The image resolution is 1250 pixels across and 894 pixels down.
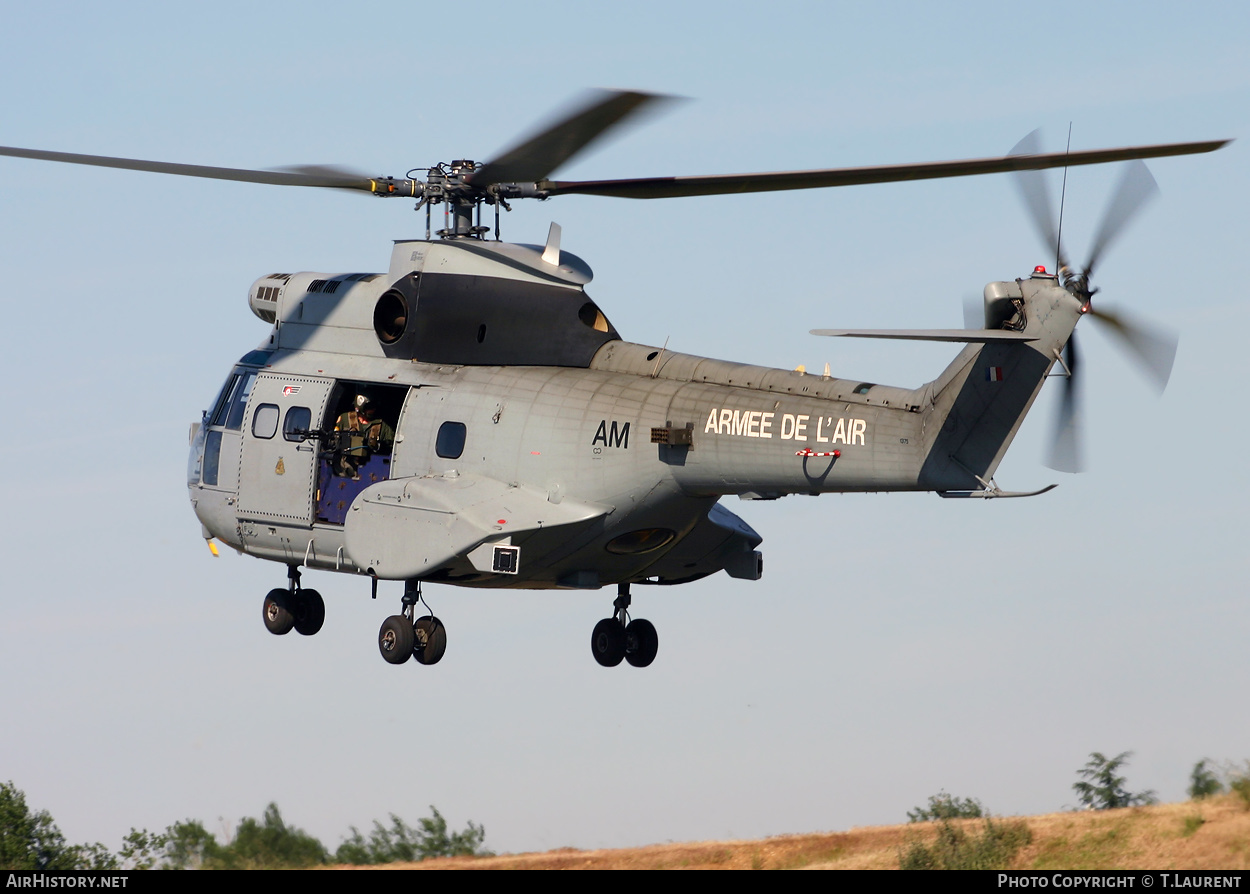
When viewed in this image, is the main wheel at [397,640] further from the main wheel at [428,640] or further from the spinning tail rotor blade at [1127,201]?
→ the spinning tail rotor blade at [1127,201]

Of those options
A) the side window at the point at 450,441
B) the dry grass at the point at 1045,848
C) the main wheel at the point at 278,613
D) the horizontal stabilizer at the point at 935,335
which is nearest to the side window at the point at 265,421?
the main wheel at the point at 278,613

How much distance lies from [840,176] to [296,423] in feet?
30.8

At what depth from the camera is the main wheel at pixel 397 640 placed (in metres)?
25.5

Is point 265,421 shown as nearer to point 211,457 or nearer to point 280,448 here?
point 280,448

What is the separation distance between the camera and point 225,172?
25.4 meters

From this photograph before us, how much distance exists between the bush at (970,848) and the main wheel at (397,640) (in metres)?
7.29

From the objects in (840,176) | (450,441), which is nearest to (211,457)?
(450,441)

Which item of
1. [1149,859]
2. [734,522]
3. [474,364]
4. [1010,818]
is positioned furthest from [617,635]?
[1149,859]

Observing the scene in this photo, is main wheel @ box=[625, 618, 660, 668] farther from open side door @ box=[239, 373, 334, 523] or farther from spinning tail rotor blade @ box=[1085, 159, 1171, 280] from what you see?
spinning tail rotor blade @ box=[1085, 159, 1171, 280]

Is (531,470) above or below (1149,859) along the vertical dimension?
above

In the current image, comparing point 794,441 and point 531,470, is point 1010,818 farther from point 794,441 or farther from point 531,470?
point 531,470

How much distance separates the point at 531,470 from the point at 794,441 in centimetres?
398

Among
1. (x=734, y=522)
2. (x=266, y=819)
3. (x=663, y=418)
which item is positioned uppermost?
→ (x=663, y=418)
